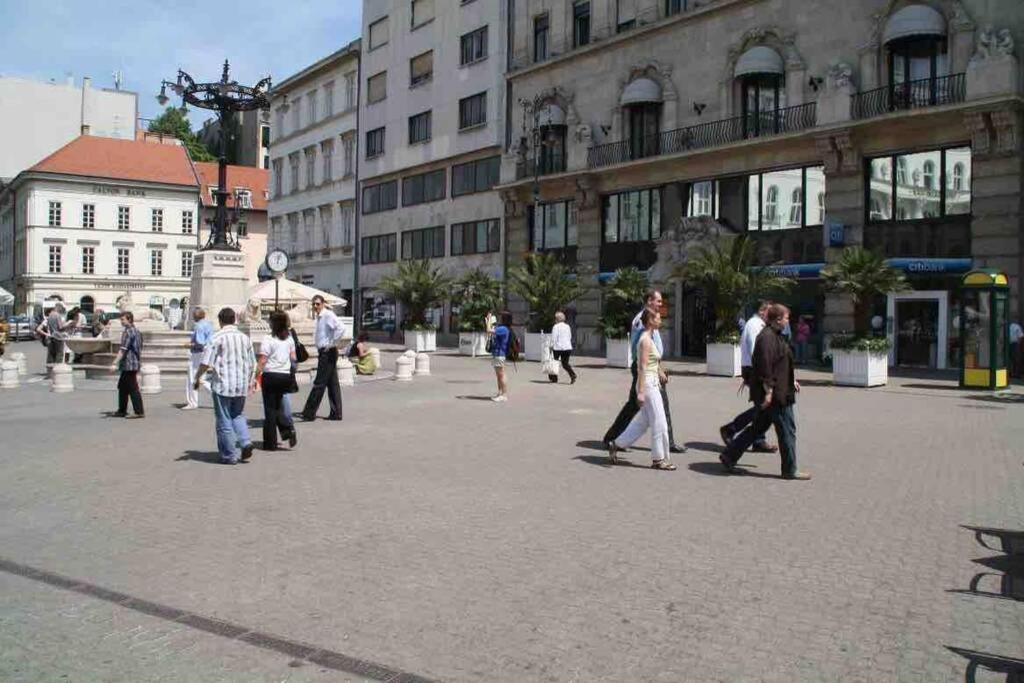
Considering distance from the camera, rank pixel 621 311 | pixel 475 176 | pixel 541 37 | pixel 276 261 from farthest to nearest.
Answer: pixel 475 176 < pixel 541 37 < pixel 621 311 < pixel 276 261

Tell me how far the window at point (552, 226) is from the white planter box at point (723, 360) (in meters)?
15.5

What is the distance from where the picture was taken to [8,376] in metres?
20.4

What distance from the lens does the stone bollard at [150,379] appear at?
60.5 feet

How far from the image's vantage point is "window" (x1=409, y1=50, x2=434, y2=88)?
48.6 meters

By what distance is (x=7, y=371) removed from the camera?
20.4 meters

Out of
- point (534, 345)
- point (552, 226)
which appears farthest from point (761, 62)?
point (552, 226)

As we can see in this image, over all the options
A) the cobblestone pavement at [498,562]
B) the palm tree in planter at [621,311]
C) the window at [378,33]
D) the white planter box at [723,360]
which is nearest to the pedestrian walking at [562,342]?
the white planter box at [723,360]

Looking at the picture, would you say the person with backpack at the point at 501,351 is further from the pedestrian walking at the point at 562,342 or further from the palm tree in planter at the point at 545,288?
the palm tree in planter at the point at 545,288

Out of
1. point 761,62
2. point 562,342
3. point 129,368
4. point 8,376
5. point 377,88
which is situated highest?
point 377,88


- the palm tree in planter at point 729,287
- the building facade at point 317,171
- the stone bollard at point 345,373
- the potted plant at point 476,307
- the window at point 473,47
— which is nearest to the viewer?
the stone bollard at point 345,373

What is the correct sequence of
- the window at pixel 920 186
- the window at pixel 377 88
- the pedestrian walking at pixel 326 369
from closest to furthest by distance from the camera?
the pedestrian walking at pixel 326 369, the window at pixel 920 186, the window at pixel 377 88

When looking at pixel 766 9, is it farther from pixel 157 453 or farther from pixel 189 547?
pixel 189 547

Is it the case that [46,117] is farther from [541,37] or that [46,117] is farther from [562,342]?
[562,342]

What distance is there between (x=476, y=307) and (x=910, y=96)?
17.4m
